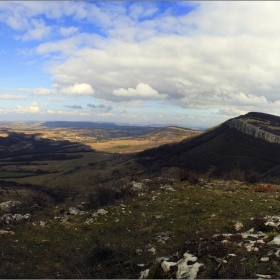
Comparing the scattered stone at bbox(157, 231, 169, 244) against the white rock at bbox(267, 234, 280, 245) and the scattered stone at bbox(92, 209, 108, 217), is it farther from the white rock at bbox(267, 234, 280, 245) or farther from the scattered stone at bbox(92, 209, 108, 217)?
→ the scattered stone at bbox(92, 209, 108, 217)

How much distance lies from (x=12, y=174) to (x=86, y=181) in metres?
32.5

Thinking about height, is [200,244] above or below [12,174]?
above

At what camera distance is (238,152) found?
63.5 metres

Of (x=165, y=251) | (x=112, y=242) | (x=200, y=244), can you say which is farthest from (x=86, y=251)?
(x=200, y=244)

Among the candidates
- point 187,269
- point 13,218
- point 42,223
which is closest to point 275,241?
point 187,269

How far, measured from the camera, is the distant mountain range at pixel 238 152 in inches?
2100

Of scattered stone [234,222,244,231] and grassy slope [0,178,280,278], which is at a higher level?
scattered stone [234,222,244,231]

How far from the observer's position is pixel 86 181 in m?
66.7

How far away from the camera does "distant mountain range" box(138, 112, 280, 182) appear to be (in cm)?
5334

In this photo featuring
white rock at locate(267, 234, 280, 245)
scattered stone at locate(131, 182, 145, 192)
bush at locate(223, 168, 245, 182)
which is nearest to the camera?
white rock at locate(267, 234, 280, 245)

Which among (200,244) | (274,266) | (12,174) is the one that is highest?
(274,266)

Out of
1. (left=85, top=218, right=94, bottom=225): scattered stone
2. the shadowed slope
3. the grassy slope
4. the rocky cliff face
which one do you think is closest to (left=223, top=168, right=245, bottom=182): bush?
the shadowed slope

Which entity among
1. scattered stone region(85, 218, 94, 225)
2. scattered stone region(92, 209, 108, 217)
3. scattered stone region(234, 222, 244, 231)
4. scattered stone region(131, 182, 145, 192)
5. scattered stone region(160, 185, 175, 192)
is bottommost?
scattered stone region(85, 218, 94, 225)

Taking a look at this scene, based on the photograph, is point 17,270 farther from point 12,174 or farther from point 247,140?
point 12,174
